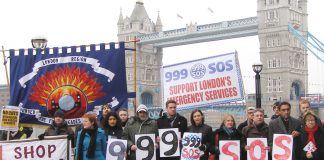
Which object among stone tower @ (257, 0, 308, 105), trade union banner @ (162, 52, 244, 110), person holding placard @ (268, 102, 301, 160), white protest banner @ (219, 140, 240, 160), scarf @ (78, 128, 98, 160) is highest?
stone tower @ (257, 0, 308, 105)

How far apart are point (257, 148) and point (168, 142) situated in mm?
985

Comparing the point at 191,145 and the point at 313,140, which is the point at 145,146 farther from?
the point at 313,140

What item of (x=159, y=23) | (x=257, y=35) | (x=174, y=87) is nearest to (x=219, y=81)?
(x=174, y=87)

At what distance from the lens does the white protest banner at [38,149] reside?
667cm

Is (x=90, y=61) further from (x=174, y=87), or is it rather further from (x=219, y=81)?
(x=219, y=81)

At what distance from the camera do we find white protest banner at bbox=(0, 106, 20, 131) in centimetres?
682

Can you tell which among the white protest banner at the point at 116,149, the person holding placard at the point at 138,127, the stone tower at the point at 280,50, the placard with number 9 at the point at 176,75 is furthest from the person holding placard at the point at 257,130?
the stone tower at the point at 280,50

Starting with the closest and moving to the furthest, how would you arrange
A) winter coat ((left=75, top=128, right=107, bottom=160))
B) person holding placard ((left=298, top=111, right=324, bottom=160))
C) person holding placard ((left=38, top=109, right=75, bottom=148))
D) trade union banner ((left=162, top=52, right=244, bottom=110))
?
1. person holding placard ((left=298, top=111, right=324, bottom=160))
2. winter coat ((left=75, top=128, right=107, bottom=160))
3. person holding placard ((left=38, top=109, right=75, bottom=148))
4. trade union banner ((left=162, top=52, right=244, bottom=110))

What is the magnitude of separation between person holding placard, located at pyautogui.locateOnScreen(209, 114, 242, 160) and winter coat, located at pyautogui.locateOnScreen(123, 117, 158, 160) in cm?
66

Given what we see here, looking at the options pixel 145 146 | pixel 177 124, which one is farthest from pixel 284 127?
pixel 145 146

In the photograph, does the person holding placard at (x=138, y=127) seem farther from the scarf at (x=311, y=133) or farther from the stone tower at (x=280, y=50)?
the stone tower at (x=280, y=50)

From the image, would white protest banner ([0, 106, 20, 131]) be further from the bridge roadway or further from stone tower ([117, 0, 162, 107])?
stone tower ([117, 0, 162, 107])

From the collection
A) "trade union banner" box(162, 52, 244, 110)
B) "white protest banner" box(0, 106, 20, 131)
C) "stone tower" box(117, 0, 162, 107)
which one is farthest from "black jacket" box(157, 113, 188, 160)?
"stone tower" box(117, 0, 162, 107)

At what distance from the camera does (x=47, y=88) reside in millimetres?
8000
